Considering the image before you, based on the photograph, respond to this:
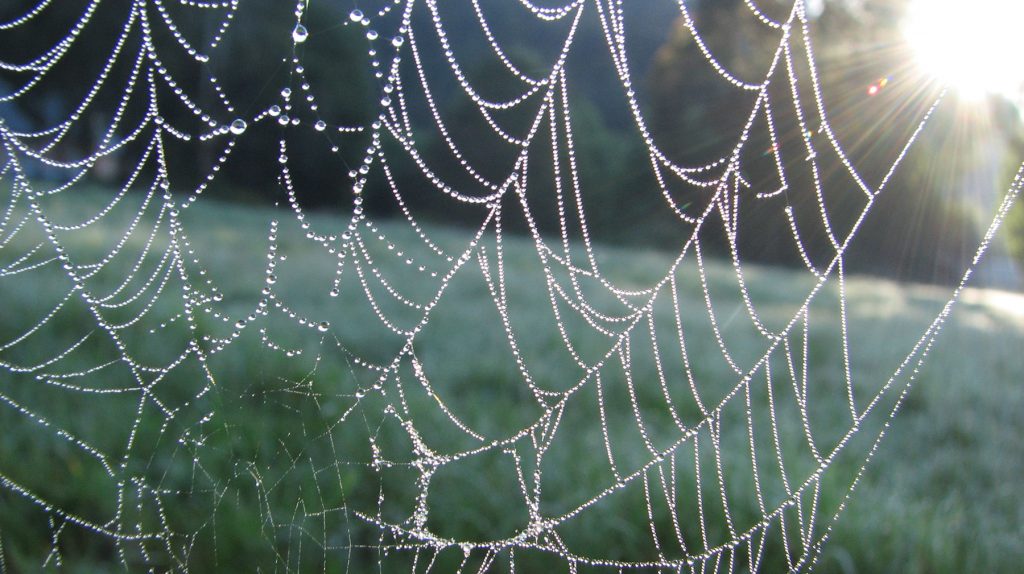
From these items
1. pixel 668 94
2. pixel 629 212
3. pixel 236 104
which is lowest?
pixel 629 212

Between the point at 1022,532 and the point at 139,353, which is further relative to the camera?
the point at 139,353

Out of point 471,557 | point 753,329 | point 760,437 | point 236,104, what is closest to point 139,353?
point 471,557

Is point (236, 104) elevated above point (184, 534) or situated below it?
above

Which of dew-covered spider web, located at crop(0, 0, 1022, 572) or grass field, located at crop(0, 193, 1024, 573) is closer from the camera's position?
dew-covered spider web, located at crop(0, 0, 1022, 572)

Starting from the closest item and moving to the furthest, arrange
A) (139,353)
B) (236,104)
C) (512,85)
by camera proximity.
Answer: (139,353) < (236,104) < (512,85)

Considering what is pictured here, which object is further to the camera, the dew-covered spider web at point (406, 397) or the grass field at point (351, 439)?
the grass field at point (351, 439)

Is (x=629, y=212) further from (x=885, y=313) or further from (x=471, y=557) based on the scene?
(x=471, y=557)

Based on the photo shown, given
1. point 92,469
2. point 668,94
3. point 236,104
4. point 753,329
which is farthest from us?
point 668,94

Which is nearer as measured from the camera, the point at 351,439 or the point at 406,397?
the point at 351,439
